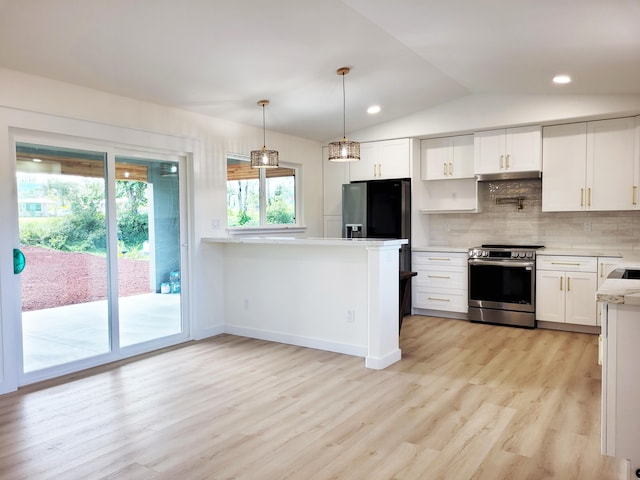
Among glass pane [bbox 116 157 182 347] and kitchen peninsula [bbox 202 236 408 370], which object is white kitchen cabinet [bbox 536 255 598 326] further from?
glass pane [bbox 116 157 182 347]

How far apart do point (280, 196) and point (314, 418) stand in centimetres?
373

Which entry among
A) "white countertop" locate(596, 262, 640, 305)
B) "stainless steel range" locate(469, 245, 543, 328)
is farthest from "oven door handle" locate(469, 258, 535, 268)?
"white countertop" locate(596, 262, 640, 305)

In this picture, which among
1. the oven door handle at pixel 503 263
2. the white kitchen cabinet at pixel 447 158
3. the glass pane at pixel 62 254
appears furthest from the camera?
the white kitchen cabinet at pixel 447 158

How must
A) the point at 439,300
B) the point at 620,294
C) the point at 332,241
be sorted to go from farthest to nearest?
→ the point at 439,300 → the point at 332,241 → the point at 620,294

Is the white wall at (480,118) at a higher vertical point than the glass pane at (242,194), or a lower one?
higher

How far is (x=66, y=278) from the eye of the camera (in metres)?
3.90

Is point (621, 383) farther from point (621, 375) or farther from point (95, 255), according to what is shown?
point (95, 255)

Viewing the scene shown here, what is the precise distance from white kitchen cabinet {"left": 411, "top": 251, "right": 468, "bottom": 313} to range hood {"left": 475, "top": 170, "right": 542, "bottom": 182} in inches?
39.2

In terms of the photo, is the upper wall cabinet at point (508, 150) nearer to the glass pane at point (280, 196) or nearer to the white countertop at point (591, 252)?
the white countertop at point (591, 252)

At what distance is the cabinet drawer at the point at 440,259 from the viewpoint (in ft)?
18.8

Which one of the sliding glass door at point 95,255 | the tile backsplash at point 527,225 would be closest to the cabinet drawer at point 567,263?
the tile backsplash at point 527,225

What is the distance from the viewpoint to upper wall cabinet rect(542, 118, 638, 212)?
4902 mm

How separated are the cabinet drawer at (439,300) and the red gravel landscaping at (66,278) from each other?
3.50 metres

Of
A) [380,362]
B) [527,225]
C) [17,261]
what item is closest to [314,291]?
[380,362]
